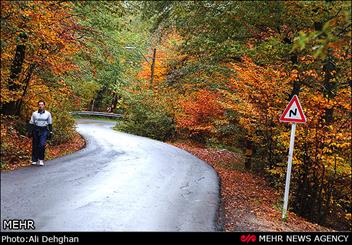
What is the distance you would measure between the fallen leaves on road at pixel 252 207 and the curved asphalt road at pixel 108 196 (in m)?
0.41

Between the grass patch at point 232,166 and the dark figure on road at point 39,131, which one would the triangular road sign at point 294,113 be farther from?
the grass patch at point 232,166

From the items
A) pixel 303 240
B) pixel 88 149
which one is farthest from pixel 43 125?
pixel 303 240

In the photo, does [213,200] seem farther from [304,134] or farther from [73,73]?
[73,73]

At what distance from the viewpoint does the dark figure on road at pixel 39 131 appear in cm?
1016

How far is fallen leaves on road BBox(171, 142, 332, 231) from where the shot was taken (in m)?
7.89

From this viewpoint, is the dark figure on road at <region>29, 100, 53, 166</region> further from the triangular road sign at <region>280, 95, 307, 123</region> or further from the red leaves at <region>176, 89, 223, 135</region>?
the red leaves at <region>176, 89, 223, 135</region>

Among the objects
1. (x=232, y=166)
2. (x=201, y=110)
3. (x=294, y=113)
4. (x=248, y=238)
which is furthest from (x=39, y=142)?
(x=201, y=110)

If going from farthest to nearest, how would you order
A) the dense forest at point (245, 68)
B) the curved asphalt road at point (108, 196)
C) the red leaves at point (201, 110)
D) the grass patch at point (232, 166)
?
the red leaves at point (201, 110), the grass patch at point (232, 166), the dense forest at point (245, 68), the curved asphalt road at point (108, 196)

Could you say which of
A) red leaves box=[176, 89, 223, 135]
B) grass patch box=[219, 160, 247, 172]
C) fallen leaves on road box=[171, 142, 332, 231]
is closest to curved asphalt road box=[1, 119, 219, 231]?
fallen leaves on road box=[171, 142, 332, 231]

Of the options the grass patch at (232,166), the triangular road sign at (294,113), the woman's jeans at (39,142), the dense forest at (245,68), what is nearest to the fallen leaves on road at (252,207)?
the dense forest at (245,68)

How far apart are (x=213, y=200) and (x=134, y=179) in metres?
2.40

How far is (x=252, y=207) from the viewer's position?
9617mm

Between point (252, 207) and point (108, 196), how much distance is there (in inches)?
155

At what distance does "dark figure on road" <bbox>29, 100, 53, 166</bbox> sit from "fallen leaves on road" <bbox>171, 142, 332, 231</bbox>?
17.4ft
